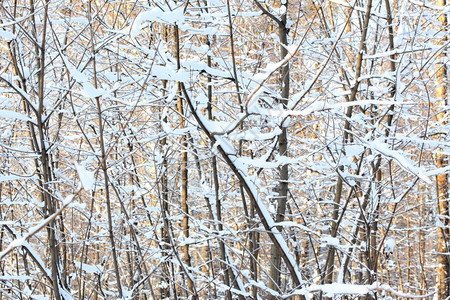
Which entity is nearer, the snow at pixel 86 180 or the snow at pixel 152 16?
the snow at pixel 86 180

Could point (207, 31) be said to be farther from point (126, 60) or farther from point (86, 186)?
point (86, 186)

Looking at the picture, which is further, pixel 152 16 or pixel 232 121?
pixel 232 121

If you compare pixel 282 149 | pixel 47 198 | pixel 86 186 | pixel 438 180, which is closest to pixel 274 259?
pixel 282 149

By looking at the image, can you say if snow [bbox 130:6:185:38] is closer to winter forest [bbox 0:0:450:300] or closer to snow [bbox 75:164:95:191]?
winter forest [bbox 0:0:450:300]

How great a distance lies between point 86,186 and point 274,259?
2594 millimetres

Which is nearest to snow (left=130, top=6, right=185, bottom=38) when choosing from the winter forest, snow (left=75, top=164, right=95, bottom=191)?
the winter forest

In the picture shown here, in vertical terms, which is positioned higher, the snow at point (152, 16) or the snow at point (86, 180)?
the snow at point (152, 16)

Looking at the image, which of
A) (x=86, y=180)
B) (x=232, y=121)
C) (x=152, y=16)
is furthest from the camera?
(x=232, y=121)

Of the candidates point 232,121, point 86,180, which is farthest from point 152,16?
point 86,180

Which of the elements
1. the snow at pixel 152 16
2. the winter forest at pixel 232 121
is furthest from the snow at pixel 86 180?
the snow at pixel 152 16

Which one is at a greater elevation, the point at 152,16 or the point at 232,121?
the point at 152,16

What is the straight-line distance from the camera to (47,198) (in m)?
2.49

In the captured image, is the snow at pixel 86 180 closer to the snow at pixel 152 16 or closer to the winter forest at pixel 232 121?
the winter forest at pixel 232 121

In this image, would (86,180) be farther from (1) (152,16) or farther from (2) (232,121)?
(2) (232,121)
